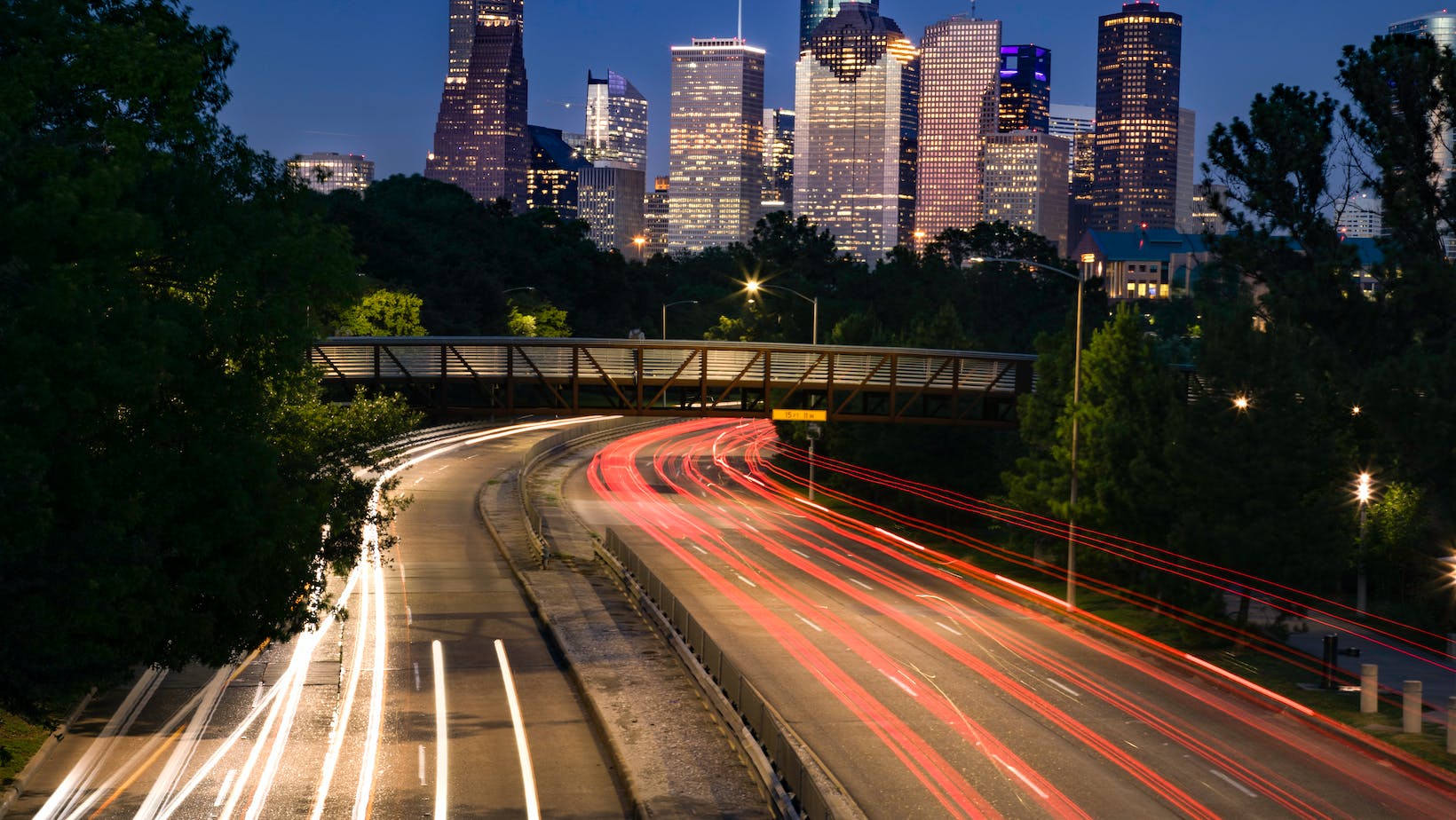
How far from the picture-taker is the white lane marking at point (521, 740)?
2352cm

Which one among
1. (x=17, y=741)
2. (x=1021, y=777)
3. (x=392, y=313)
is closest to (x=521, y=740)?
(x=17, y=741)

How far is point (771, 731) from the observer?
2395 centimetres

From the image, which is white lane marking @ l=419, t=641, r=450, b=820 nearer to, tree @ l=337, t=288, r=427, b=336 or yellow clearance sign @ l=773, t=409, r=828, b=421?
yellow clearance sign @ l=773, t=409, r=828, b=421

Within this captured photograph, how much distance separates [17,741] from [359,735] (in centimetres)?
610

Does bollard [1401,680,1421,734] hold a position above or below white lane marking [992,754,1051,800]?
above

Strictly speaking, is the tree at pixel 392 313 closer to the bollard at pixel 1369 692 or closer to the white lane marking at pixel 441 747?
the white lane marking at pixel 441 747

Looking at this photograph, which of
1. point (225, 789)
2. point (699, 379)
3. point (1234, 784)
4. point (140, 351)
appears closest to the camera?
point (140, 351)

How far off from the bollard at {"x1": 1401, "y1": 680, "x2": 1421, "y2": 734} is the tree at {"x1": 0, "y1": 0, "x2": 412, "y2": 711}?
20882mm

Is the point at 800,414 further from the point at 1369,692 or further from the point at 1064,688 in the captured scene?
the point at 1369,692

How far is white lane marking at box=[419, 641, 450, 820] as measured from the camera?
77.4ft

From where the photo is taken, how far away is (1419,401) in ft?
115

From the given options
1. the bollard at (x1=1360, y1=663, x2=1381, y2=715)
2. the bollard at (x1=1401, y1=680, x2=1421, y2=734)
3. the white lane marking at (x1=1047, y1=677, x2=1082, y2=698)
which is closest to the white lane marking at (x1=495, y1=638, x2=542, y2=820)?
the white lane marking at (x1=1047, y1=677, x2=1082, y2=698)

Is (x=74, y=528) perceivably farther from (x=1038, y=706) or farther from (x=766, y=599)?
(x=766, y=599)

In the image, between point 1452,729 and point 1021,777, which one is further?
point 1452,729
